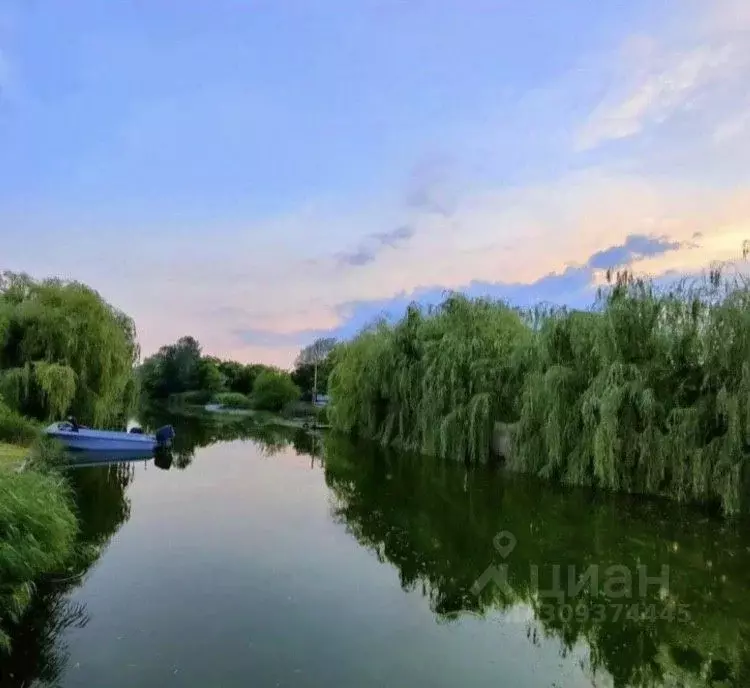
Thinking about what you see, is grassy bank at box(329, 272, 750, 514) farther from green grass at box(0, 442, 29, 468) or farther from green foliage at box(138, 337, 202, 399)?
green foliage at box(138, 337, 202, 399)

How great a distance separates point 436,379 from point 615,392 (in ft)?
21.6

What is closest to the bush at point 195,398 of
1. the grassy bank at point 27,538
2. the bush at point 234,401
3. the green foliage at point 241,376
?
the green foliage at point 241,376

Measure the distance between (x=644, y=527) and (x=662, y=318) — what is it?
4.72 meters

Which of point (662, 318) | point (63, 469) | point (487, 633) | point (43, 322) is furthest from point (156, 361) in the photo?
point (487, 633)

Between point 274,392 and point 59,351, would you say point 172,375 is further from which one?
point 59,351

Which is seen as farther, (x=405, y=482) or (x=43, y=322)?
(x=43, y=322)

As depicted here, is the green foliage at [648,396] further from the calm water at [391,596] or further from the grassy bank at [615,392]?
the calm water at [391,596]

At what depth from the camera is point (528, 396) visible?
46.8 feet

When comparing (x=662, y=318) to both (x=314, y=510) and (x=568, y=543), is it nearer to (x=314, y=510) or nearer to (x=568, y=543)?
(x=568, y=543)

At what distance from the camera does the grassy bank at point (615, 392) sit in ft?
35.8

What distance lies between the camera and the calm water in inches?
193

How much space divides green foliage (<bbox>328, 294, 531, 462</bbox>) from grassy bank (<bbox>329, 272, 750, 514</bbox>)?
6cm

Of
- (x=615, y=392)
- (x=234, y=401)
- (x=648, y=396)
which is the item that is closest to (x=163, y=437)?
(x=615, y=392)

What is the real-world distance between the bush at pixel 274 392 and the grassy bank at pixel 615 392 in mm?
27024
